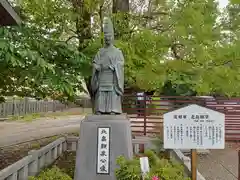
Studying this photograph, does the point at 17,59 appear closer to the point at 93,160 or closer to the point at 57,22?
the point at 93,160

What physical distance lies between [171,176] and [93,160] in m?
1.87

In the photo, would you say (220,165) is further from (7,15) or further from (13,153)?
(7,15)

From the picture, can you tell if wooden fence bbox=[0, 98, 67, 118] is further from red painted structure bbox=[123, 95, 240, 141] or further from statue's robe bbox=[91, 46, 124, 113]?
statue's robe bbox=[91, 46, 124, 113]

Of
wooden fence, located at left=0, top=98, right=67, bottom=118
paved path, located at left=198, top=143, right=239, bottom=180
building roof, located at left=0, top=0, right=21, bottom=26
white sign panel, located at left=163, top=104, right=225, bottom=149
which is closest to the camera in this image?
white sign panel, located at left=163, top=104, right=225, bottom=149

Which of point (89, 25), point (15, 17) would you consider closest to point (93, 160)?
point (15, 17)

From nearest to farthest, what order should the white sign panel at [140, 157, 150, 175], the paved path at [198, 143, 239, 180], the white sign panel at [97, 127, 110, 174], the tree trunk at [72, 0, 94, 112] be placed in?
1. the white sign panel at [140, 157, 150, 175]
2. the white sign panel at [97, 127, 110, 174]
3. the paved path at [198, 143, 239, 180]
4. the tree trunk at [72, 0, 94, 112]

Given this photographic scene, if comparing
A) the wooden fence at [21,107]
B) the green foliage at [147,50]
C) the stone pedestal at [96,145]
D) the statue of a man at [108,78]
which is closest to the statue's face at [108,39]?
the statue of a man at [108,78]

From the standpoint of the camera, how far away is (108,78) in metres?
6.18

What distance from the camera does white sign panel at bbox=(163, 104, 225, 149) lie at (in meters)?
4.29

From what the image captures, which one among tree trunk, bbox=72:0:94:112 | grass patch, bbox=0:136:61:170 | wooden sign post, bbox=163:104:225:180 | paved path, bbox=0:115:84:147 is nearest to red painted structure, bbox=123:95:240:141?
tree trunk, bbox=72:0:94:112

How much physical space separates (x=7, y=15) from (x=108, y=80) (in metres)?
2.30

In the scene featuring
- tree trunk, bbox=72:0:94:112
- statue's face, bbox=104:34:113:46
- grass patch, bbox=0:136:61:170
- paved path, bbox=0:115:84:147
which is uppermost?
tree trunk, bbox=72:0:94:112

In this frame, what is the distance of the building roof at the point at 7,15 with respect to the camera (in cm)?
537

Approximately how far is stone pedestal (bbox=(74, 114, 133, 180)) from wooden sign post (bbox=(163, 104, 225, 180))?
5.14ft
